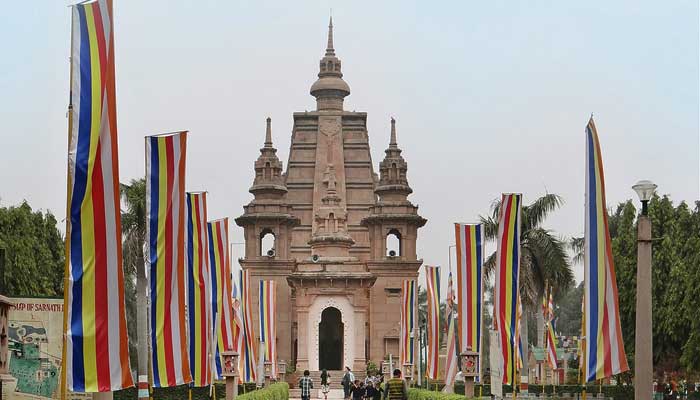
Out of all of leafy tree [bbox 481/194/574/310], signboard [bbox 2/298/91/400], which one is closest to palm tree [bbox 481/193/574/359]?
leafy tree [bbox 481/194/574/310]

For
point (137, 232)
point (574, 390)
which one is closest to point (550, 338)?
point (574, 390)

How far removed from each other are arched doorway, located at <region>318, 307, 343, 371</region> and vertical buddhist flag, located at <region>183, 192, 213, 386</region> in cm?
5744

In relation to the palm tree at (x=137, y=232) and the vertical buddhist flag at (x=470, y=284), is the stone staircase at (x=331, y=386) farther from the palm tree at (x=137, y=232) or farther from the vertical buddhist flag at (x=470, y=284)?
the vertical buddhist flag at (x=470, y=284)

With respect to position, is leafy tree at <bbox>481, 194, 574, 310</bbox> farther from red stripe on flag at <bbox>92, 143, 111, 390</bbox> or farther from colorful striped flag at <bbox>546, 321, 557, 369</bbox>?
red stripe on flag at <bbox>92, 143, 111, 390</bbox>

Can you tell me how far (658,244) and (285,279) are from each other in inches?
1520

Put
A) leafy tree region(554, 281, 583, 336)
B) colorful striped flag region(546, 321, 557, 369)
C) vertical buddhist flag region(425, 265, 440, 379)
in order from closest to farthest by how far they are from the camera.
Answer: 1. vertical buddhist flag region(425, 265, 440, 379)
2. colorful striped flag region(546, 321, 557, 369)
3. leafy tree region(554, 281, 583, 336)

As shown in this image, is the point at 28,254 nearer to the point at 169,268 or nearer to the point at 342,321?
the point at 342,321

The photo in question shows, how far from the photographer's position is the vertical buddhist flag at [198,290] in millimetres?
25266

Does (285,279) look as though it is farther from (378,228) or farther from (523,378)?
(523,378)

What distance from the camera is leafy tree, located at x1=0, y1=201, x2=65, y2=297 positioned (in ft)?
168

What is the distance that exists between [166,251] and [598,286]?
7483 mm

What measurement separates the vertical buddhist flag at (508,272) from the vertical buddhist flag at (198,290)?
6.86m

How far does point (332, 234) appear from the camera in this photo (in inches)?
3073

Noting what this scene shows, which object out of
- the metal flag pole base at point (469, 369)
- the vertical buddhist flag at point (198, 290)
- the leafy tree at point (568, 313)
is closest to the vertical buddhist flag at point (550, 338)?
the metal flag pole base at point (469, 369)
